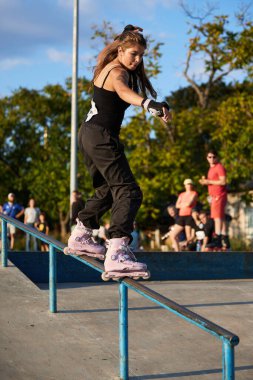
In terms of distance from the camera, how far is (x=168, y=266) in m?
9.03

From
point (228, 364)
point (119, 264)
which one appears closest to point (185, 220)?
point (119, 264)

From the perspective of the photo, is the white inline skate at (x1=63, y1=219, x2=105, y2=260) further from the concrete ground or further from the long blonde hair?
the long blonde hair

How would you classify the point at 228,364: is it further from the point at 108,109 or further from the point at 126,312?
the point at 108,109

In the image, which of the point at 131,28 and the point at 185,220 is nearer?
the point at 131,28

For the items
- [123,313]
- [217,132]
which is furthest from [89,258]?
[217,132]

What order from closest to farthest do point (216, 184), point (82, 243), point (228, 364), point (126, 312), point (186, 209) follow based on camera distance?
point (228, 364), point (126, 312), point (82, 243), point (216, 184), point (186, 209)

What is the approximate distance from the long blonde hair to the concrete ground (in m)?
1.90

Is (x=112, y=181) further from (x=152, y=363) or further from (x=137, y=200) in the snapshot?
(x=152, y=363)

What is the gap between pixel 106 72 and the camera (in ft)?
16.2

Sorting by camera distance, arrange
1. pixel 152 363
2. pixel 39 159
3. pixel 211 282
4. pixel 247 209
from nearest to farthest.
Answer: pixel 152 363, pixel 211 282, pixel 247 209, pixel 39 159

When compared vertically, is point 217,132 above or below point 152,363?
above

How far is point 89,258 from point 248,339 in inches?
63.2

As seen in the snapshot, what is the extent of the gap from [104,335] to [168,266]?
3208 mm

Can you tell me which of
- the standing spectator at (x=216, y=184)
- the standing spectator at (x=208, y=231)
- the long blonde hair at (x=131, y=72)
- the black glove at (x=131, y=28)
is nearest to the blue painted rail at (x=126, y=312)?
the long blonde hair at (x=131, y=72)
